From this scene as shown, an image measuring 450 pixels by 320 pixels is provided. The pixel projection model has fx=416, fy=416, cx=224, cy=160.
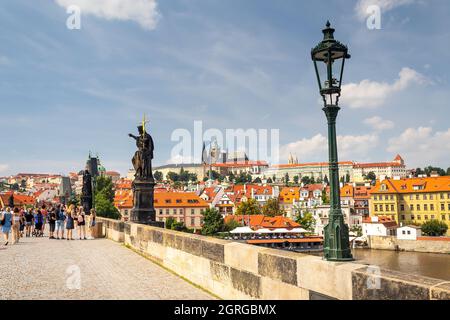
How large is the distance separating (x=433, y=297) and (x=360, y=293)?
0.73 metres

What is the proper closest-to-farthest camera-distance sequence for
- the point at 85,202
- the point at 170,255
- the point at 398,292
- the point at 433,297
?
the point at 433,297 → the point at 398,292 → the point at 170,255 → the point at 85,202

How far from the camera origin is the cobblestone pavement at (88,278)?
6.10 meters

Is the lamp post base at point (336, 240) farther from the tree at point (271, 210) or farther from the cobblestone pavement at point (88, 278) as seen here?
the tree at point (271, 210)

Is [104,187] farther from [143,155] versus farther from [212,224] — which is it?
[143,155]

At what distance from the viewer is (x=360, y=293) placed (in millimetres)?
3449

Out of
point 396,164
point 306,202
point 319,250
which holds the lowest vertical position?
point 319,250

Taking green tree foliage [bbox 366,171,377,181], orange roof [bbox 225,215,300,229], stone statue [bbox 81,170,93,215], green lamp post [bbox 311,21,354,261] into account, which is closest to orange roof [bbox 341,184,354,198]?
orange roof [bbox 225,215,300,229]

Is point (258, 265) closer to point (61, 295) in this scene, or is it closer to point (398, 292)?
point (398, 292)

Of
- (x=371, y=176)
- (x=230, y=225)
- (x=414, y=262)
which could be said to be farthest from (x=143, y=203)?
(x=371, y=176)

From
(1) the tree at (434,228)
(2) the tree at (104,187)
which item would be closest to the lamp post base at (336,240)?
(2) the tree at (104,187)

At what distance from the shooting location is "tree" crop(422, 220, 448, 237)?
75312mm

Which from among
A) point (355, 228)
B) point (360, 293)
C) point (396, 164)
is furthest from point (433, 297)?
point (396, 164)

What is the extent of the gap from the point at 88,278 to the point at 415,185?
89.9 metres

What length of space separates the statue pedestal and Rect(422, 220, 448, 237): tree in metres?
73.9
